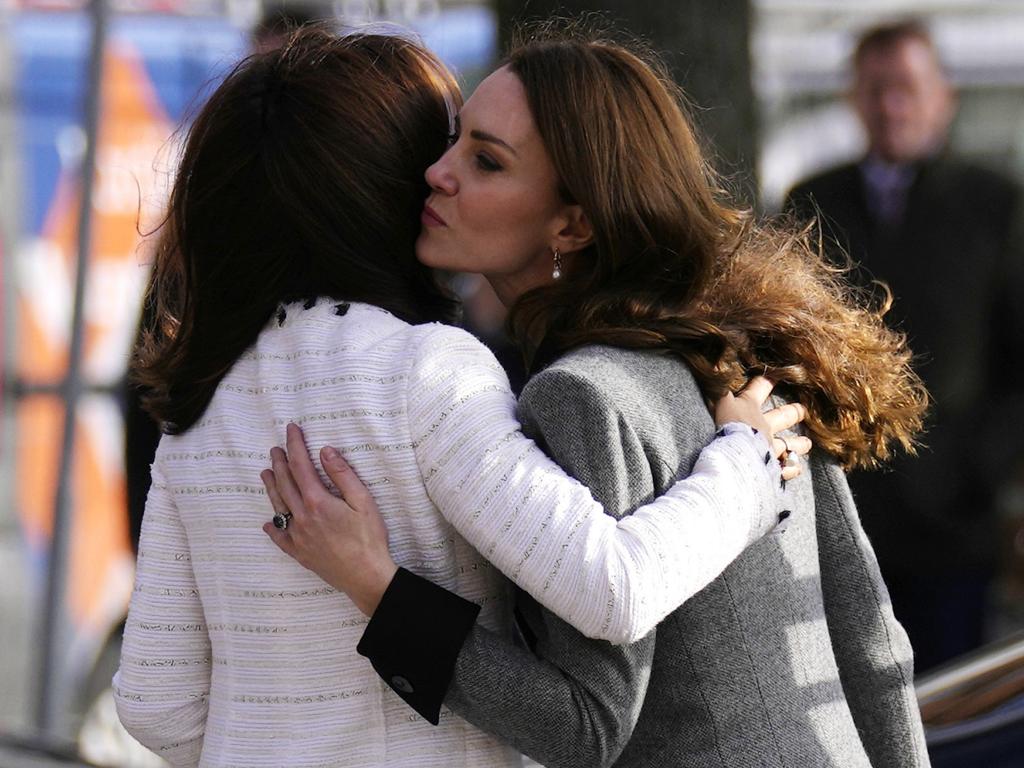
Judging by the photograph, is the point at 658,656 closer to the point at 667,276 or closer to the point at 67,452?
the point at 667,276

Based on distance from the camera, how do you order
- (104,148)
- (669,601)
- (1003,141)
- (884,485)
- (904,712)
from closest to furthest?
(669,601), (904,712), (884,485), (104,148), (1003,141)

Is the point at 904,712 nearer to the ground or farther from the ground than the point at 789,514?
nearer to the ground

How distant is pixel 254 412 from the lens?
73.9 inches

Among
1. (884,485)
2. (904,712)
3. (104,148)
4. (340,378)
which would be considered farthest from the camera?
(104,148)

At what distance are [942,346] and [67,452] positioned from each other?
7.85ft

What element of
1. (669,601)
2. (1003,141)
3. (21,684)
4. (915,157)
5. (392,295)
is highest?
(392,295)

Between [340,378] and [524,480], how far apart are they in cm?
24

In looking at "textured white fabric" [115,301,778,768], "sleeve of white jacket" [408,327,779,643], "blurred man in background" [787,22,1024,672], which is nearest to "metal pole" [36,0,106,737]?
"blurred man in background" [787,22,1024,672]

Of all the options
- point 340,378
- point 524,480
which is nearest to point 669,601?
point 524,480

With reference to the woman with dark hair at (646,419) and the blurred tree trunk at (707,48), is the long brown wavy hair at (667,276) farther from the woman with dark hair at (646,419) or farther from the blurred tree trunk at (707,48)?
the blurred tree trunk at (707,48)

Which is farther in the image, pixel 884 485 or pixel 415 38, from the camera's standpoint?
pixel 884 485

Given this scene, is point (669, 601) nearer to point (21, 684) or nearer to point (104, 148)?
point (104, 148)

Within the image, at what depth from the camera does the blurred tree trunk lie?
3414 mm

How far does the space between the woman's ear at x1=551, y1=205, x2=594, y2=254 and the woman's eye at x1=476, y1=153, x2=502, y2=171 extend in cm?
10
